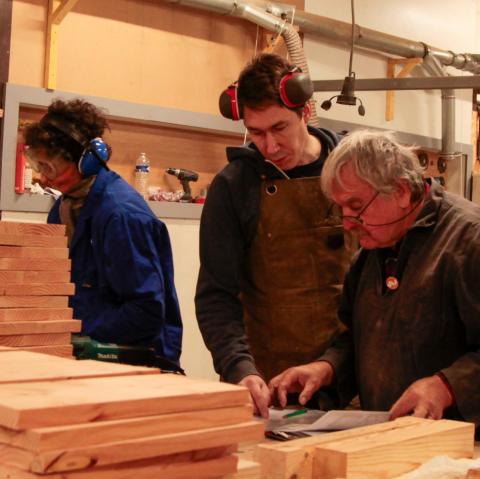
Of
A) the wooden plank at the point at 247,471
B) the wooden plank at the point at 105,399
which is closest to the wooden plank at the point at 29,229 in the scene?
the wooden plank at the point at 105,399

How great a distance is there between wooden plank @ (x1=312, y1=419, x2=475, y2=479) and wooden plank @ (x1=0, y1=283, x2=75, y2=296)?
152 cm

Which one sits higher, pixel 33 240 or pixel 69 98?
pixel 69 98

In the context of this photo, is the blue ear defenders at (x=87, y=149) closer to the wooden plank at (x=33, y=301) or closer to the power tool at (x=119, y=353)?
the wooden plank at (x=33, y=301)

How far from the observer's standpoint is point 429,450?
1778mm

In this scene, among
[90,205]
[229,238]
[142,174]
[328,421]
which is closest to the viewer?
[328,421]

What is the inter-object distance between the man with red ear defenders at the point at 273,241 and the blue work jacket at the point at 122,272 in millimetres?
314

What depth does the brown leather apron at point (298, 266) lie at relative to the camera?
112 inches

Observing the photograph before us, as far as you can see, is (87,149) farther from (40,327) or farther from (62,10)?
(62,10)

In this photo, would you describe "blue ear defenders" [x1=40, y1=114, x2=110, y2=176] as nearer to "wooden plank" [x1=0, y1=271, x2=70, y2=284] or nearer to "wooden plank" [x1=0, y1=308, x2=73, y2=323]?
"wooden plank" [x1=0, y1=271, x2=70, y2=284]

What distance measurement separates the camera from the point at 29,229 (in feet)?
9.74

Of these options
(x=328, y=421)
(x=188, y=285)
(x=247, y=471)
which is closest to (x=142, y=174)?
(x=188, y=285)

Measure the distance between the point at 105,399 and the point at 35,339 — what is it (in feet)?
5.74

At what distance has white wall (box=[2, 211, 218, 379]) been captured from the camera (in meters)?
5.29

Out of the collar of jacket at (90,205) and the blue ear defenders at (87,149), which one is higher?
the blue ear defenders at (87,149)
